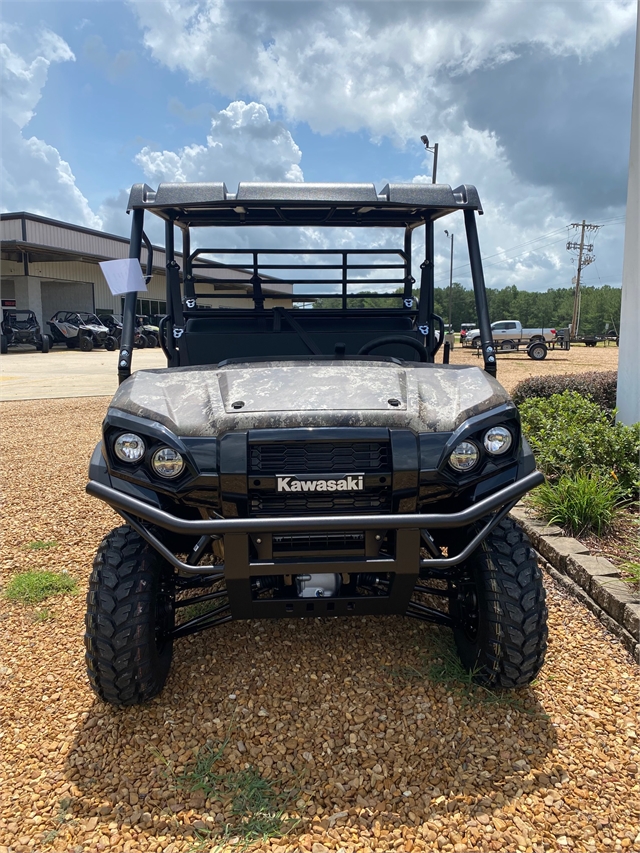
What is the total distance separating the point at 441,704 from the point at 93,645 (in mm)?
1289

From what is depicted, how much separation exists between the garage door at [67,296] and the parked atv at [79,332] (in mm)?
6504

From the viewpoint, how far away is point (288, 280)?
12.6ft

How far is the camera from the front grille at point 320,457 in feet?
6.61

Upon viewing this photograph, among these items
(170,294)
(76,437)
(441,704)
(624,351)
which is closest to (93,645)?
(441,704)

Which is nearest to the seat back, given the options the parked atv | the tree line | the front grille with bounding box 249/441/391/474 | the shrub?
the front grille with bounding box 249/441/391/474

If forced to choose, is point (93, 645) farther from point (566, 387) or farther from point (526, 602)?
point (566, 387)

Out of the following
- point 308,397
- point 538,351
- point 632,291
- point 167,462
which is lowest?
point 538,351

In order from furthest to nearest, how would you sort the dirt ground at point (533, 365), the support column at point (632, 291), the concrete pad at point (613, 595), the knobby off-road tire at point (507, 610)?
the dirt ground at point (533, 365) → the support column at point (632, 291) → the concrete pad at point (613, 595) → the knobby off-road tire at point (507, 610)

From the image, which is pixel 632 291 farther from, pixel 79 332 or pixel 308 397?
pixel 79 332

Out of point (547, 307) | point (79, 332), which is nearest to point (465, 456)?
point (79, 332)

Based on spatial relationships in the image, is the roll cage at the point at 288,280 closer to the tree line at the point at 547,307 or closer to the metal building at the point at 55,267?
the metal building at the point at 55,267

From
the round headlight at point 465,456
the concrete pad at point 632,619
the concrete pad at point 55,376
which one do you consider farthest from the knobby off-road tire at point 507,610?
the concrete pad at point 55,376

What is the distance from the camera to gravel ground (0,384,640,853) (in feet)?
6.01

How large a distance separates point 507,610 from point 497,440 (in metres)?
0.62
